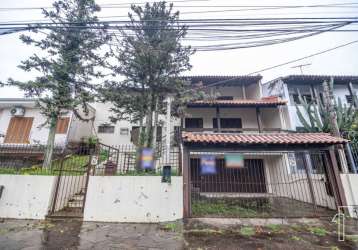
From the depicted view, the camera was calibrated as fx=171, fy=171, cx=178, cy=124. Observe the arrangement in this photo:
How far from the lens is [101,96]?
8.79 meters

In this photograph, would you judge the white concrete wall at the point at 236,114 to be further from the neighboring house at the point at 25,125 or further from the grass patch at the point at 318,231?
the neighboring house at the point at 25,125

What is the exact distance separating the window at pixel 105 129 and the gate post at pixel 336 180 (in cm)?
1374

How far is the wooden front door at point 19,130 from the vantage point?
11969 mm

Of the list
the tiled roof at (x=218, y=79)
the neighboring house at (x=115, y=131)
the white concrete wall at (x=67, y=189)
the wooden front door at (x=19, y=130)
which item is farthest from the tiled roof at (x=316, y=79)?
the wooden front door at (x=19, y=130)

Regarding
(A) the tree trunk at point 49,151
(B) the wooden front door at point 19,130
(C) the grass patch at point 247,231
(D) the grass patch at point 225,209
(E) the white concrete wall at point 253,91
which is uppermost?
(E) the white concrete wall at point 253,91

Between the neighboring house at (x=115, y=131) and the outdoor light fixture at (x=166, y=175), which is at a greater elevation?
the neighboring house at (x=115, y=131)

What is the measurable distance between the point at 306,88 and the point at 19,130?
20.6 metres

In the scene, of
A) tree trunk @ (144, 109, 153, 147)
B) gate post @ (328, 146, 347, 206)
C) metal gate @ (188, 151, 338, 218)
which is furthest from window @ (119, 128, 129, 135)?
gate post @ (328, 146, 347, 206)

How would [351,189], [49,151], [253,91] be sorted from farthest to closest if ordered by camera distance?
[253,91], [49,151], [351,189]

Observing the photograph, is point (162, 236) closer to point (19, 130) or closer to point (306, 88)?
point (306, 88)

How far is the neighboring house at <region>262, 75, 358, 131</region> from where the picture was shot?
11562mm

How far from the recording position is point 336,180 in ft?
20.5

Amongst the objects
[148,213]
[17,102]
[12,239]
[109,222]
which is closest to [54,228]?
[12,239]

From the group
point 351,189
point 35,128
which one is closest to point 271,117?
point 351,189
